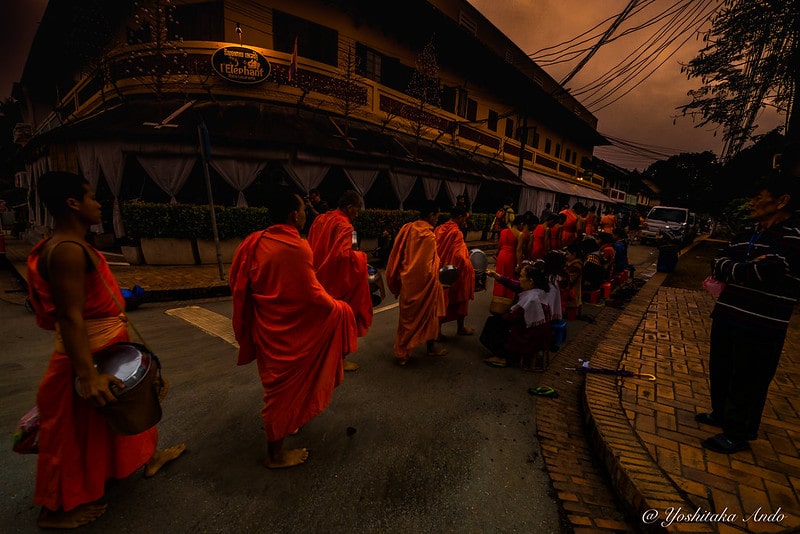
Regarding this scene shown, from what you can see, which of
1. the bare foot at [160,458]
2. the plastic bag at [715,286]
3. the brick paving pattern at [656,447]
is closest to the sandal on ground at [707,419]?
the brick paving pattern at [656,447]

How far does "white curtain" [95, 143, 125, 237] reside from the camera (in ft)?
29.9

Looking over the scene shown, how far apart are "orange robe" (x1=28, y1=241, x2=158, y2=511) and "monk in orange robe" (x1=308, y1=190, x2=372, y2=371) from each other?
78.8 inches

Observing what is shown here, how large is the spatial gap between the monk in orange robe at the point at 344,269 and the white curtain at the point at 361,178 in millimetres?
8709

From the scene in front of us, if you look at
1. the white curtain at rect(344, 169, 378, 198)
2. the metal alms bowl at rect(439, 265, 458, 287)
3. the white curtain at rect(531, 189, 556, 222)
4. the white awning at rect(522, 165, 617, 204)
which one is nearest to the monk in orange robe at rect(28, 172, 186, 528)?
the metal alms bowl at rect(439, 265, 458, 287)

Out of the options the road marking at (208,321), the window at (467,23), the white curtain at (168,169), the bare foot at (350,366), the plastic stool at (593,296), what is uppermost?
the window at (467,23)

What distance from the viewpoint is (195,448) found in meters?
2.48

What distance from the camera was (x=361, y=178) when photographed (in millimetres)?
12422

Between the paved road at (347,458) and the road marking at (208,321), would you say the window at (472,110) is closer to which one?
the road marking at (208,321)

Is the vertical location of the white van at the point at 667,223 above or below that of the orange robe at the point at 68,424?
above

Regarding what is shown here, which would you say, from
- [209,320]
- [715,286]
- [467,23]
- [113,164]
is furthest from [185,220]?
[467,23]

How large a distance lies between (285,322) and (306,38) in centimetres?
1317

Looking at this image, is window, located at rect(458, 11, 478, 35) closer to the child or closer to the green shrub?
the green shrub

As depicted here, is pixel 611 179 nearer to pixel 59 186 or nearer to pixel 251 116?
pixel 251 116

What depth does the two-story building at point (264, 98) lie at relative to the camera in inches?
376
